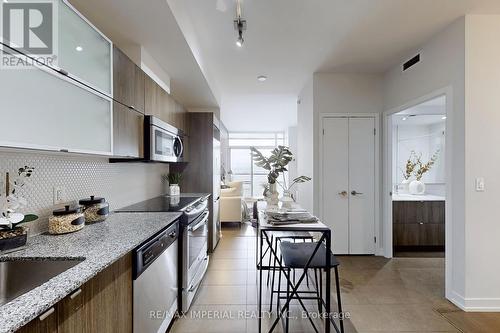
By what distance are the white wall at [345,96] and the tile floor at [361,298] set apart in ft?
4.25

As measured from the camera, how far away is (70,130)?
133cm

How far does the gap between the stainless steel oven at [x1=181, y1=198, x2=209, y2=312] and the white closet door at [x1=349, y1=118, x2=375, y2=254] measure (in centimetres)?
238

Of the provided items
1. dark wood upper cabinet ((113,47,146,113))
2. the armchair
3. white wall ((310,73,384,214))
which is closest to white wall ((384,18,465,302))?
white wall ((310,73,384,214))

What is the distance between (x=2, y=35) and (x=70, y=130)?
0.49m

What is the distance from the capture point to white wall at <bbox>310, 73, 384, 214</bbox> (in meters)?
3.79

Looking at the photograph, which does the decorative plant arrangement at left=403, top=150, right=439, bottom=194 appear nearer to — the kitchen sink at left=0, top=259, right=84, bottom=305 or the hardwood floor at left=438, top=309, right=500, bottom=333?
the hardwood floor at left=438, top=309, right=500, bottom=333

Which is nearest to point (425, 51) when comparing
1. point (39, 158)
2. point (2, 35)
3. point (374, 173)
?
point (374, 173)

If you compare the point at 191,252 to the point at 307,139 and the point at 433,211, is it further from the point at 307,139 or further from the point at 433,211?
the point at 433,211

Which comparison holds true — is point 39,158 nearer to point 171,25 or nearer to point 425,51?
point 171,25

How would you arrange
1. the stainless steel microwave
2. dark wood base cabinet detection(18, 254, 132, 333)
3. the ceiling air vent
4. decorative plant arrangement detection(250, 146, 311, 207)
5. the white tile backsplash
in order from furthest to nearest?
1. the ceiling air vent
2. decorative plant arrangement detection(250, 146, 311, 207)
3. the stainless steel microwave
4. the white tile backsplash
5. dark wood base cabinet detection(18, 254, 132, 333)

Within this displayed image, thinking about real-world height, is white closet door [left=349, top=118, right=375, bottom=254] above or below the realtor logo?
below

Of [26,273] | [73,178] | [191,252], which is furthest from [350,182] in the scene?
[26,273]

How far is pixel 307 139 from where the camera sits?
4.29 m

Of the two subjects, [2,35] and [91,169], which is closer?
[2,35]
